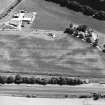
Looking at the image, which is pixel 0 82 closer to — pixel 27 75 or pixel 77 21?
pixel 27 75

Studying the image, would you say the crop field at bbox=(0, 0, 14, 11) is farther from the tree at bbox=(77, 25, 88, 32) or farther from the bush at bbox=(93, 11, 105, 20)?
the bush at bbox=(93, 11, 105, 20)

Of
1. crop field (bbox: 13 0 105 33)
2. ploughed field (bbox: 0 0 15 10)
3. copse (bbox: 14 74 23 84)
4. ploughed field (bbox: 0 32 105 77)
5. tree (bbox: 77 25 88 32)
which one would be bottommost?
copse (bbox: 14 74 23 84)

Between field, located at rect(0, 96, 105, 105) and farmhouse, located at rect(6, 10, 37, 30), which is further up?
farmhouse, located at rect(6, 10, 37, 30)

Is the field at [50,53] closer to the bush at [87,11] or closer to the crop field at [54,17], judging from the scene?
the crop field at [54,17]

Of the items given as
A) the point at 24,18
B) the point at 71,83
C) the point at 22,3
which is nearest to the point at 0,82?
the point at 71,83

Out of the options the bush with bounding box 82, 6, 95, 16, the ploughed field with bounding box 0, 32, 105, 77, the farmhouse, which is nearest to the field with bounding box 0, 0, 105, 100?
the ploughed field with bounding box 0, 32, 105, 77

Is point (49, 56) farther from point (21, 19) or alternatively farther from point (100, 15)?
point (100, 15)

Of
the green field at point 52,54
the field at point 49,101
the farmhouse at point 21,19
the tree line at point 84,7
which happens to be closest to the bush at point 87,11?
the tree line at point 84,7
